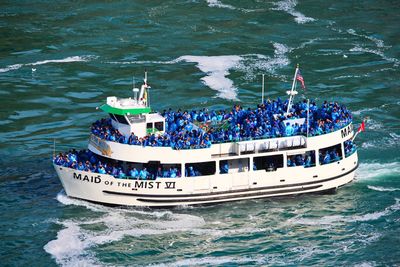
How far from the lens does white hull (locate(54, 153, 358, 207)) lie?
193ft

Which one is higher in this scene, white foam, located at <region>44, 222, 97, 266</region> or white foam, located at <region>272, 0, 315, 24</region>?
→ white foam, located at <region>272, 0, 315, 24</region>

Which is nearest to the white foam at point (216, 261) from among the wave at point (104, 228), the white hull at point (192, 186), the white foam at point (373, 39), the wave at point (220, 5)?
the wave at point (104, 228)

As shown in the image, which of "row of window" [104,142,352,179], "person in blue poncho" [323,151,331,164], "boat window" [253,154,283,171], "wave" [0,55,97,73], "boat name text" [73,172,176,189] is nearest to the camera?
"boat name text" [73,172,176,189]

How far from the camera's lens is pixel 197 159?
194 feet

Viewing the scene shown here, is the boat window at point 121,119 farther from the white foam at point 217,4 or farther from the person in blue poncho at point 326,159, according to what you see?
the white foam at point 217,4

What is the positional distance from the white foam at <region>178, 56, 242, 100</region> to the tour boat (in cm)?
2008

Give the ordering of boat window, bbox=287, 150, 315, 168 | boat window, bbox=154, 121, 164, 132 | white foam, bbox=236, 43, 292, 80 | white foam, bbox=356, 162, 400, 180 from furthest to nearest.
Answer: white foam, bbox=236, 43, 292, 80
white foam, bbox=356, 162, 400, 180
boat window, bbox=287, 150, 315, 168
boat window, bbox=154, 121, 164, 132

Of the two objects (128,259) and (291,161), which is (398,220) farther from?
(128,259)

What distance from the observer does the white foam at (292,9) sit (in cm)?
10686

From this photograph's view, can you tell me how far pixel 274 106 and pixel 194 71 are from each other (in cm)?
2424

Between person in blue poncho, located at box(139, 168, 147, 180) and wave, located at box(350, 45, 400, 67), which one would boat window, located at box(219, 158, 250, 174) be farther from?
wave, located at box(350, 45, 400, 67)

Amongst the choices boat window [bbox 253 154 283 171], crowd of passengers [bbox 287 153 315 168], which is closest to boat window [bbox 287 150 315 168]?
crowd of passengers [bbox 287 153 315 168]

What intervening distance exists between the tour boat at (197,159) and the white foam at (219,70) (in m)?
20.1

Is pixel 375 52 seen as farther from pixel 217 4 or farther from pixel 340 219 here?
pixel 340 219
